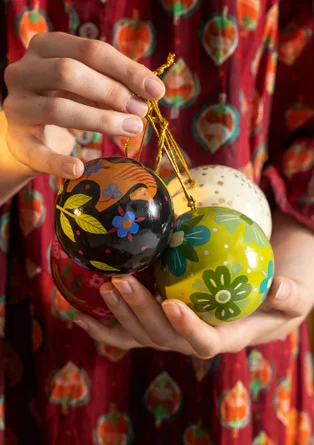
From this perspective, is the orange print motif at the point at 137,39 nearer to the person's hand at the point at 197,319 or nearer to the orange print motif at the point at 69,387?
the person's hand at the point at 197,319

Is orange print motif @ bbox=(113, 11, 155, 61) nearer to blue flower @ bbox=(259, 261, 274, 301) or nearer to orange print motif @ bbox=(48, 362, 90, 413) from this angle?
blue flower @ bbox=(259, 261, 274, 301)

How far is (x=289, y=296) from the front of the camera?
53 centimetres

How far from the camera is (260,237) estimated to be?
1.54 ft

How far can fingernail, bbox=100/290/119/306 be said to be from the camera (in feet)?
1.59

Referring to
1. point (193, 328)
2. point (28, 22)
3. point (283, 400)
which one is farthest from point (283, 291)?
point (28, 22)

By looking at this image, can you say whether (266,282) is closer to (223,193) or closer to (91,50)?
(223,193)

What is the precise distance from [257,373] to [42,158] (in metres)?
0.49

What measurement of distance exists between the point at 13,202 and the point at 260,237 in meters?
0.37

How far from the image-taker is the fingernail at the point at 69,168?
434 millimetres

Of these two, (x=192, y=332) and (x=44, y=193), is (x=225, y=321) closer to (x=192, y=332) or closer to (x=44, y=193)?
(x=192, y=332)

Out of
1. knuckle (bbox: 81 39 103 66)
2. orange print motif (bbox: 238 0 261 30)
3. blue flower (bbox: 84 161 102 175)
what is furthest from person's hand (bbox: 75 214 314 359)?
orange print motif (bbox: 238 0 261 30)

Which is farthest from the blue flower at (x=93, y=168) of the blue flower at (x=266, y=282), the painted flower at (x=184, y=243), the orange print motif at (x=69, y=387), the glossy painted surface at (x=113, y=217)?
the orange print motif at (x=69, y=387)

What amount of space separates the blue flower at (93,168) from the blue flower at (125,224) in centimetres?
6

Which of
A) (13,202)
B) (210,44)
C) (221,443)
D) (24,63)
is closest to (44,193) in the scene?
(13,202)
